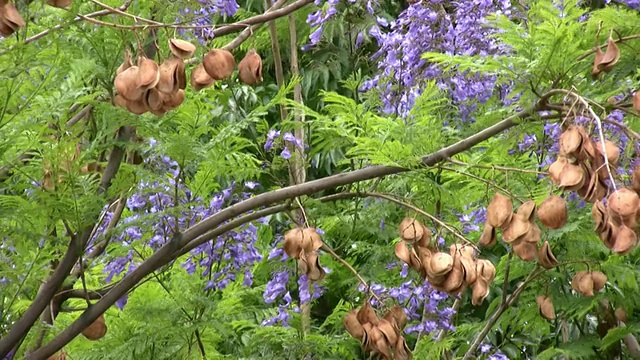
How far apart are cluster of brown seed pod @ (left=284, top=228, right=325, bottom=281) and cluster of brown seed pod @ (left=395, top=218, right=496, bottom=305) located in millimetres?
148

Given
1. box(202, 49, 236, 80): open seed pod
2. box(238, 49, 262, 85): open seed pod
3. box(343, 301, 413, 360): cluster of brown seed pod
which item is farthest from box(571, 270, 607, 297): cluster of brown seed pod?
box(202, 49, 236, 80): open seed pod

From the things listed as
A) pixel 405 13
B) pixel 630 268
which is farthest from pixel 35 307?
pixel 405 13

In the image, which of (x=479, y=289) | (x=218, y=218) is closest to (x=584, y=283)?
(x=479, y=289)

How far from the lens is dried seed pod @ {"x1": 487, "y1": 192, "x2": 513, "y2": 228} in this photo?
1.73 meters

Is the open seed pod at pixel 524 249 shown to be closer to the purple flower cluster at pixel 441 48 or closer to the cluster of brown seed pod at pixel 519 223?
the cluster of brown seed pod at pixel 519 223

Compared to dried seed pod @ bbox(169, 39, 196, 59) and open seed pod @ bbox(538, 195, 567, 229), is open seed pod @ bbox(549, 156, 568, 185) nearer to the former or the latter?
open seed pod @ bbox(538, 195, 567, 229)

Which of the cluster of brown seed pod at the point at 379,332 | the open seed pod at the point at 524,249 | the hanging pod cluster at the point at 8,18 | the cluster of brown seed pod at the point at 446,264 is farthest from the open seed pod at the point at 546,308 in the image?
the hanging pod cluster at the point at 8,18

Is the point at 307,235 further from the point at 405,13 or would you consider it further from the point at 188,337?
the point at 405,13

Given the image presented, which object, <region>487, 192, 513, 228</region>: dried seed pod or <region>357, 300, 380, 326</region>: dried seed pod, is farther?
<region>357, 300, 380, 326</region>: dried seed pod

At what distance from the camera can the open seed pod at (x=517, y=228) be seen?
67.6 inches

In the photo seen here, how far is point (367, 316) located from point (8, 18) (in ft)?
3.02

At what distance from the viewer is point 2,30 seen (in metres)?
1.40

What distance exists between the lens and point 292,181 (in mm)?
2801

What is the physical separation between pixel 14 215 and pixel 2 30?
1.54ft
